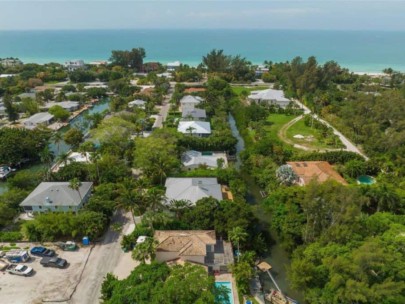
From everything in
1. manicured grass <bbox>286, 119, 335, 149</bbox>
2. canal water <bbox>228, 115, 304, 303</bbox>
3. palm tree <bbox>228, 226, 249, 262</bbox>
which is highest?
palm tree <bbox>228, 226, 249, 262</bbox>

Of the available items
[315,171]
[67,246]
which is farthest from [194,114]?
[67,246]

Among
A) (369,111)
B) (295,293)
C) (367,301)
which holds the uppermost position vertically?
(369,111)

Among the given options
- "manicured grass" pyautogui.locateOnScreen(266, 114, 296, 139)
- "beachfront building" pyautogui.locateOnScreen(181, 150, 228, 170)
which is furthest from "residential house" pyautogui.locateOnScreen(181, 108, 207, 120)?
"beachfront building" pyautogui.locateOnScreen(181, 150, 228, 170)

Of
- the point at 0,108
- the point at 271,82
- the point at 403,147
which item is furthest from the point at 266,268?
the point at 271,82

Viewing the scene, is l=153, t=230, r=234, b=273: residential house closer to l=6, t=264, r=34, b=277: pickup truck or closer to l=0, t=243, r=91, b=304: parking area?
l=0, t=243, r=91, b=304: parking area

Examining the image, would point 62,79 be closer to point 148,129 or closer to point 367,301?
point 148,129
